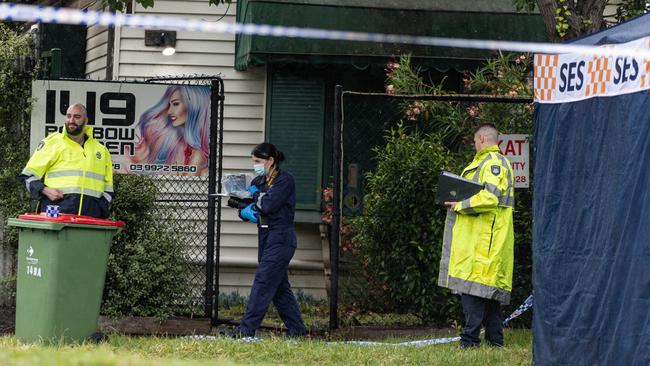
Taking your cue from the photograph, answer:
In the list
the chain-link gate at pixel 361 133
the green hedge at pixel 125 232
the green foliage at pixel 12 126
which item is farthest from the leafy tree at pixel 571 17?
the green foliage at pixel 12 126

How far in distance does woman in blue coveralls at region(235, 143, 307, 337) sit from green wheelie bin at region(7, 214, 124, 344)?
4.37 feet

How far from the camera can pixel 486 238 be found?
8430 mm

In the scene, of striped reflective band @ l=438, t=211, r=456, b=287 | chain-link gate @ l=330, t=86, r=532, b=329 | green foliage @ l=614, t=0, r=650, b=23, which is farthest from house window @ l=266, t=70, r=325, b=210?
striped reflective band @ l=438, t=211, r=456, b=287

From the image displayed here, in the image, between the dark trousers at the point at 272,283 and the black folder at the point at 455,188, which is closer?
the black folder at the point at 455,188

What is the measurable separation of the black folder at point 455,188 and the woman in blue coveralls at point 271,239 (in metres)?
1.44

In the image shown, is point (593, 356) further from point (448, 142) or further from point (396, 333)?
point (448, 142)

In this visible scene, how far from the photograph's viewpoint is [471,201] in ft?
27.5

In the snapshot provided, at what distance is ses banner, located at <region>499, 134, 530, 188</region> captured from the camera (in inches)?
391

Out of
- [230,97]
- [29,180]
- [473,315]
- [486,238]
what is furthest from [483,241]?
[230,97]

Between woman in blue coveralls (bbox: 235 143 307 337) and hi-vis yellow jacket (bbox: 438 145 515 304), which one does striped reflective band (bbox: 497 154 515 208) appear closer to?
hi-vis yellow jacket (bbox: 438 145 515 304)

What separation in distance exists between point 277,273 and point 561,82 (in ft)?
10.7

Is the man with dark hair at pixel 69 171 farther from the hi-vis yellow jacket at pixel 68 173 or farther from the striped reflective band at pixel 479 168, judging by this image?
the striped reflective band at pixel 479 168

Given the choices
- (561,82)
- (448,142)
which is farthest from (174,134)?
(561,82)

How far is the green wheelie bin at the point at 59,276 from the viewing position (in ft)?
27.0
